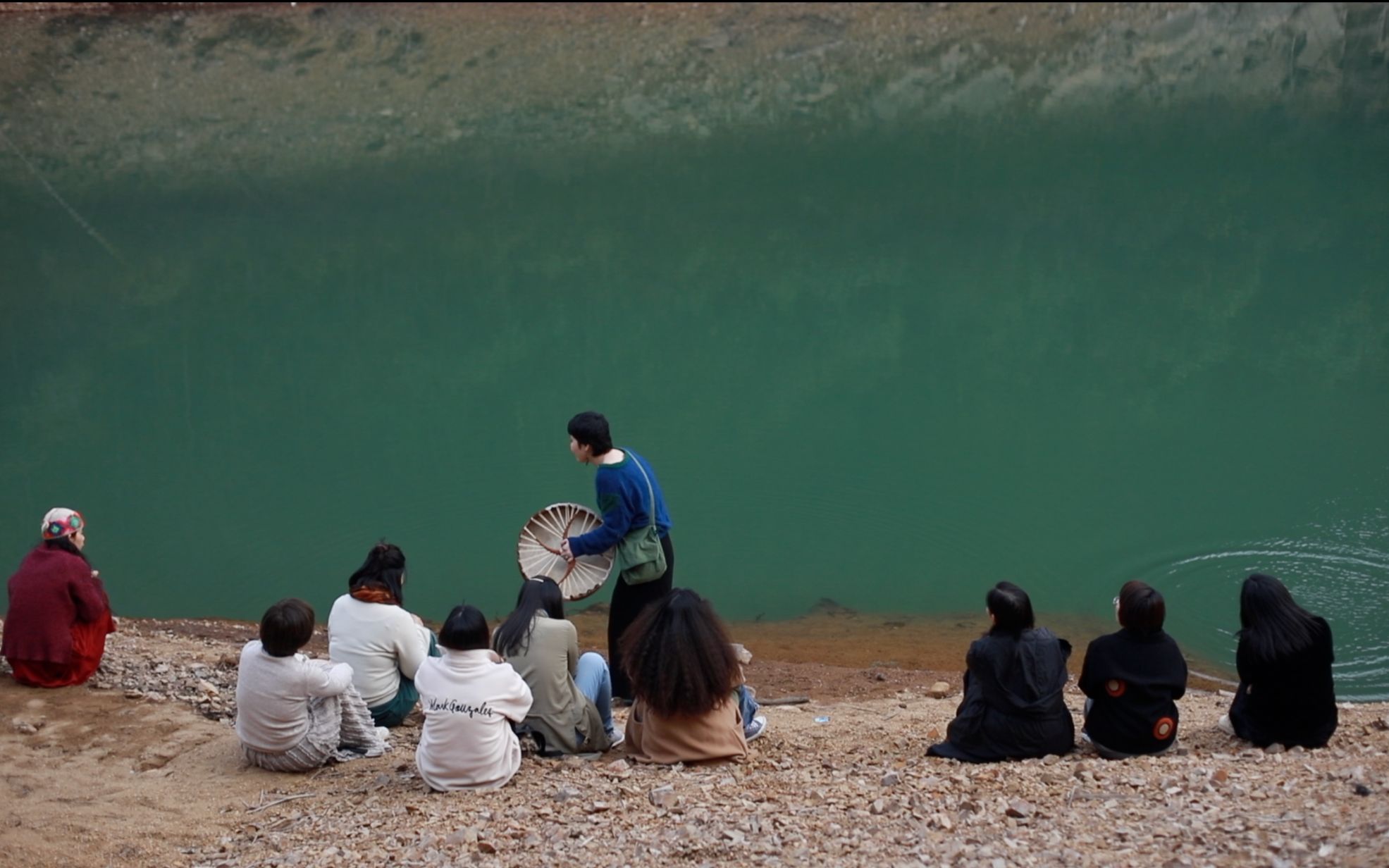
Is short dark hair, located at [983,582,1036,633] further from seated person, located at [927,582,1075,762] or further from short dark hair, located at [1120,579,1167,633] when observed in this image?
short dark hair, located at [1120,579,1167,633]

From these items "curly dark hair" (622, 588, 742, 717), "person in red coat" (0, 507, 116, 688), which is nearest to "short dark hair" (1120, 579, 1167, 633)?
"curly dark hair" (622, 588, 742, 717)

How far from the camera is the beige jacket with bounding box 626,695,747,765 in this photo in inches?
192

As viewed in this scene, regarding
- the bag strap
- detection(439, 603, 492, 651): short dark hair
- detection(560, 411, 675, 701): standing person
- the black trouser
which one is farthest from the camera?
the black trouser

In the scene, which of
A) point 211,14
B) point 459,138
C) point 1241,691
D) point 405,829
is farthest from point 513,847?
point 211,14

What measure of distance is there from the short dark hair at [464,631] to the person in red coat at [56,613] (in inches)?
83.7

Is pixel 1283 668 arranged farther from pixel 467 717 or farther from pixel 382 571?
pixel 382 571

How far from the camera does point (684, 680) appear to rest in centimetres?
474

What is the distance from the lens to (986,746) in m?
4.84

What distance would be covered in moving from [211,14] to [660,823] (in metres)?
20.1

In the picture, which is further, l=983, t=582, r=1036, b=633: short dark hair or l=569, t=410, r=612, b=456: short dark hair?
l=569, t=410, r=612, b=456: short dark hair

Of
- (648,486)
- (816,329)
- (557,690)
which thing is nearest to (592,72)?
(816,329)

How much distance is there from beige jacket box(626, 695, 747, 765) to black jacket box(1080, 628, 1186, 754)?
1.26 metres

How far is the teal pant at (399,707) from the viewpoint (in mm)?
5590

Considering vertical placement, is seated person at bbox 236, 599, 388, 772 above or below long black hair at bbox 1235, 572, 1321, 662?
below
